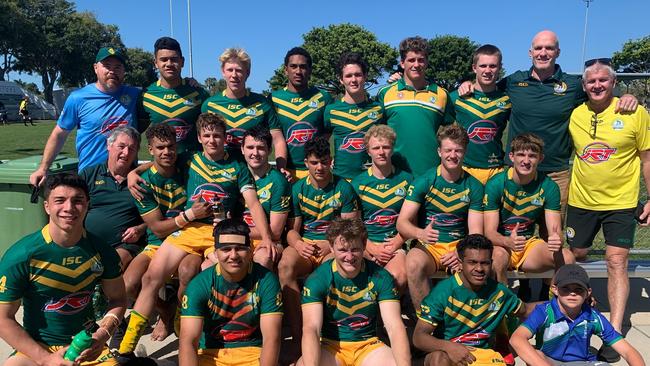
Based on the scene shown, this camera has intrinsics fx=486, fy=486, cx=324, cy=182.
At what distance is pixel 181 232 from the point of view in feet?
13.2

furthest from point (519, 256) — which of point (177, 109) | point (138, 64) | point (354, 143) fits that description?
point (138, 64)

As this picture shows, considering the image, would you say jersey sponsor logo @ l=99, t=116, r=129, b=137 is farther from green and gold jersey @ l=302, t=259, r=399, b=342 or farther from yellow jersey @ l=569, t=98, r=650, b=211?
yellow jersey @ l=569, t=98, r=650, b=211

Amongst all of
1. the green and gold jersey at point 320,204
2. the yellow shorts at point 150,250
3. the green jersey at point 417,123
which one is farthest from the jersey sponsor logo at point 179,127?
the green jersey at point 417,123

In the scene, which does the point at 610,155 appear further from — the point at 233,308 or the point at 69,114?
the point at 69,114

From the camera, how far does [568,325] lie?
3209 mm

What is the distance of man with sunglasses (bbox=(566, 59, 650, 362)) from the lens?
409 cm

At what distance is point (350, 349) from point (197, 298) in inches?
42.2

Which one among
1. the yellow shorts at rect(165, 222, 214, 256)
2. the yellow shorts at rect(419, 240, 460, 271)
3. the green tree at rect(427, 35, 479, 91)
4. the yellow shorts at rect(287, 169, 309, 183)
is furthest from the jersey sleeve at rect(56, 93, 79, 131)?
the green tree at rect(427, 35, 479, 91)

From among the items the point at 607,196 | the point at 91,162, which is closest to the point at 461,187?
the point at 607,196

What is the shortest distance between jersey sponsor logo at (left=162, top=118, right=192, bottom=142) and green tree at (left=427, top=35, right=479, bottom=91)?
54506mm

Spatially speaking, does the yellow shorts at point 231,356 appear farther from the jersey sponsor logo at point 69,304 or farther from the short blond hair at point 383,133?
the short blond hair at point 383,133

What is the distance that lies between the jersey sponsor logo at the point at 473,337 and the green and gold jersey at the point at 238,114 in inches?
97.9

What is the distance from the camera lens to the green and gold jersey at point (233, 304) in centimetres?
317

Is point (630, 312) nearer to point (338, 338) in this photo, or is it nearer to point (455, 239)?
point (455, 239)
